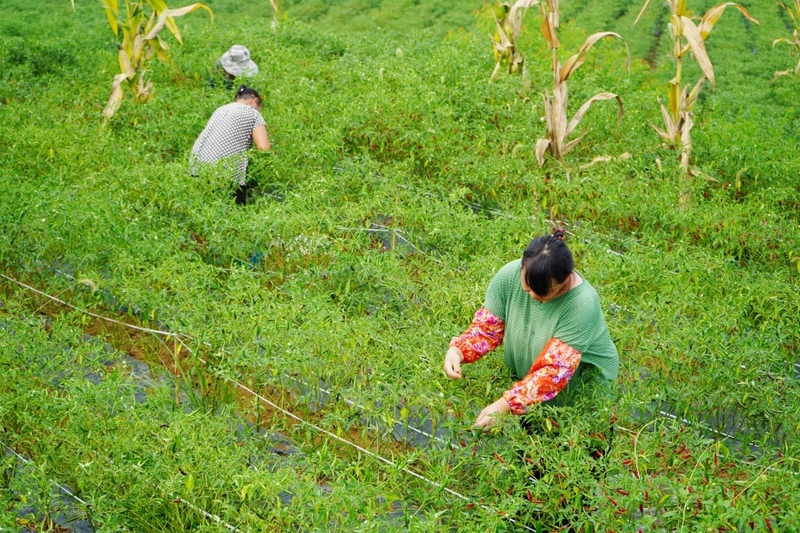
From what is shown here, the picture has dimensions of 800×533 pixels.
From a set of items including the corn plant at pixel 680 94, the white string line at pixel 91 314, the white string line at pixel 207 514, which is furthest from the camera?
the corn plant at pixel 680 94

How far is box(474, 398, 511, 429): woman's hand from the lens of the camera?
12.0 feet

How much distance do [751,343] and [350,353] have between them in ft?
6.47

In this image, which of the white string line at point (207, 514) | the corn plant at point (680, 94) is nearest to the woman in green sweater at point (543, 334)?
the white string line at point (207, 514)

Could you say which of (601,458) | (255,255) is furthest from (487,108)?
(601,458)

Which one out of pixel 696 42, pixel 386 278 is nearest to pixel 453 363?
pixel 386 278

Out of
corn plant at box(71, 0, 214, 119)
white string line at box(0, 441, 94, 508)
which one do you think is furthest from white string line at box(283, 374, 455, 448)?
corn plant at box(71, 0, 214, 119)

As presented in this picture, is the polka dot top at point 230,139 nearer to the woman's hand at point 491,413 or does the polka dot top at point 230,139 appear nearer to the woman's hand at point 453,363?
the woman's hand at point 453,363

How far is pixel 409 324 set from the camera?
16.0 feet

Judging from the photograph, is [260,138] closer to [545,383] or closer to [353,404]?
[353,404]

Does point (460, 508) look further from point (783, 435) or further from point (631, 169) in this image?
point (631, 169)

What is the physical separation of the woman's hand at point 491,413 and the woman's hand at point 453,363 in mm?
207

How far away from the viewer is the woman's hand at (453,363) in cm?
381

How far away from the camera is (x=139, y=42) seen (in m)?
8.77

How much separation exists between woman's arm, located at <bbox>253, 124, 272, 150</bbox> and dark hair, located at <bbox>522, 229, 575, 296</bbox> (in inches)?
137
